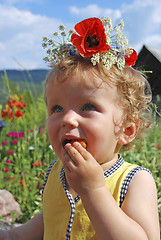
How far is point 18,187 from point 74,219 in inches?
72.2

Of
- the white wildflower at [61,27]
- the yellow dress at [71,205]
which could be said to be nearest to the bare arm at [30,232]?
the yellow dress at [71,205]

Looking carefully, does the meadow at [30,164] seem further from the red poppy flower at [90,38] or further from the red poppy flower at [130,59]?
the red poppy flower at [90,38]

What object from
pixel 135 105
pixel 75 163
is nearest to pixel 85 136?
pixel 75 163

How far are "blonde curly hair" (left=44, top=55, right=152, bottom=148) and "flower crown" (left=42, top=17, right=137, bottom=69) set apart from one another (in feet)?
0.11

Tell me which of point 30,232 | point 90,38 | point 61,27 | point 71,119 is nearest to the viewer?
point 71,119

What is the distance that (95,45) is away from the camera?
4.99 feet

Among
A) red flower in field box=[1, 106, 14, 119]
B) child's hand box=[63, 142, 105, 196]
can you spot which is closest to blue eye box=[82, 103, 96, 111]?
Result: child's hand box=[63, 142, 105, 196]

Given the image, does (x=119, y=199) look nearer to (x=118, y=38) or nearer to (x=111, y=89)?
(x=111, y=89)

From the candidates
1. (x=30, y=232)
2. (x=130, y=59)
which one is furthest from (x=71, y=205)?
(x=130, y=59)

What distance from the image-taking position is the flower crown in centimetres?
149

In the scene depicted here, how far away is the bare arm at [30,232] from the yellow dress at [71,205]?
29 centimetres

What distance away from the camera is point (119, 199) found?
147 centimetres

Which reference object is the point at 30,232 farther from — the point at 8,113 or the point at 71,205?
the point at 8,113

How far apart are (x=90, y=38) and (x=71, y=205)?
79cm
